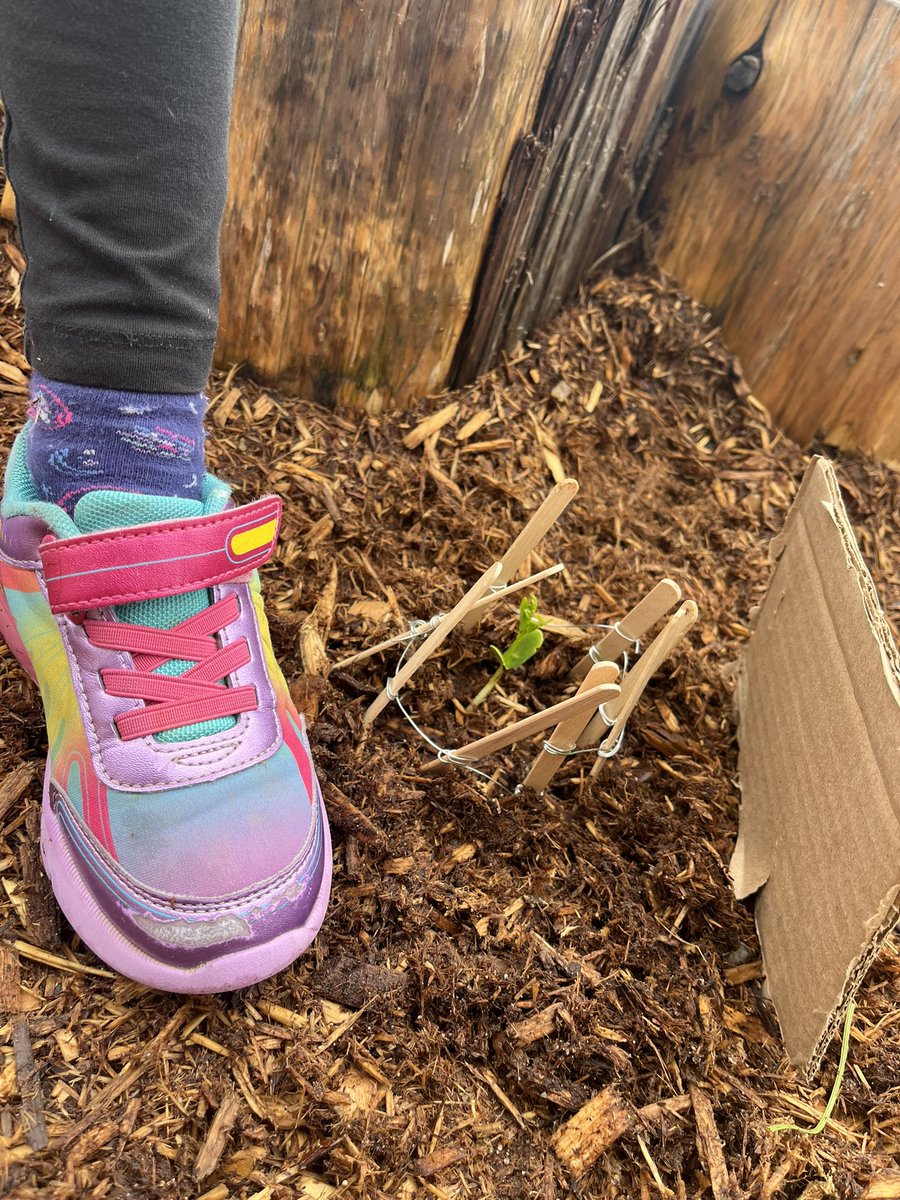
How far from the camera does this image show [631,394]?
2133 mm

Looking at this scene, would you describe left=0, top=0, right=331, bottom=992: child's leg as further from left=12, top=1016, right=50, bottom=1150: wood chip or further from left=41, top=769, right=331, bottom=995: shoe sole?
→ left=12, top=1016, right=50, bottom=1150: wood chip

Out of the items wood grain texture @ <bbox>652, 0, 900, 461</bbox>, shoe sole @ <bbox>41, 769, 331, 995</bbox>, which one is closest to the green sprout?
shoe sole @ <bbox>41, 769, 331, 995</bbox>

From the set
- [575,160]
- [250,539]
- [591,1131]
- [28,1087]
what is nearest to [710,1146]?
[591,1131]

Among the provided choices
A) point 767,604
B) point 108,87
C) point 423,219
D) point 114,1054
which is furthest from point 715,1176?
point 423,219

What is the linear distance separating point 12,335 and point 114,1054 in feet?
3.99

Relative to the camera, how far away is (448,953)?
1090 mm

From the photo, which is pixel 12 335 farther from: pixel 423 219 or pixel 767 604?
pixel 767 604

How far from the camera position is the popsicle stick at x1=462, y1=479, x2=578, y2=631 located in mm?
1280

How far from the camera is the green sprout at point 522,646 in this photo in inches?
54.0

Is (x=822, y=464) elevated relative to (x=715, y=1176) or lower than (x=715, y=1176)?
elevated

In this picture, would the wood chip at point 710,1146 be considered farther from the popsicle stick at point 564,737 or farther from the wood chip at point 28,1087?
the wood chip at point 28,1087

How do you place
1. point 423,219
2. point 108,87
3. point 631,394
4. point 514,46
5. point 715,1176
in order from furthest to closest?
point 631,394 < point 423,219 < point 514,46 < point 715,1176 < point 108,87

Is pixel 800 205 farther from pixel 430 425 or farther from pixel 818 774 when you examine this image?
pixel 818 774

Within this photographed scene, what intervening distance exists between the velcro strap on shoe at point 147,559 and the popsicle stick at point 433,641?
11.2 inches
